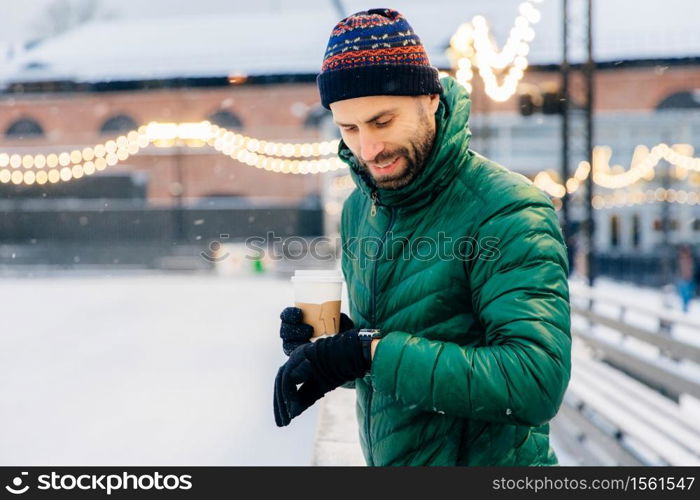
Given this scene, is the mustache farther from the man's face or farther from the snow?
the snow

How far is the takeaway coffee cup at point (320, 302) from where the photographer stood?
1361mm

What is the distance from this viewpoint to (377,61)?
47.6 inches

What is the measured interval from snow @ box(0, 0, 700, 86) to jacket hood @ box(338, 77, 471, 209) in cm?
2257

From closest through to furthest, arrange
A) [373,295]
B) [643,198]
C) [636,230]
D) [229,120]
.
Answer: [373,295] < [643,198] < [636,230] < [229,120]

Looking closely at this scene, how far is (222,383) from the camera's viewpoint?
20.2ft

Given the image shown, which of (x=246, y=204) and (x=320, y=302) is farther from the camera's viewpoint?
(x=246, y=204)

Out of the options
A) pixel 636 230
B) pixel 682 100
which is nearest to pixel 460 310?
pixel 636 230

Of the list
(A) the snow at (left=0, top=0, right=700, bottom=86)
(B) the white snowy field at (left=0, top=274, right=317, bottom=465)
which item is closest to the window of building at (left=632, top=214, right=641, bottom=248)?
(A) the snow at (left=0, top=0, right=700, bottom=86)

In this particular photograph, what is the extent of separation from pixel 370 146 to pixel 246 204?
2454 cm

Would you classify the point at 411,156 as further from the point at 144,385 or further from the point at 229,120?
the point at 229,120

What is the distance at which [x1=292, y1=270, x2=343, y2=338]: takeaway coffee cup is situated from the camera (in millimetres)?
1361

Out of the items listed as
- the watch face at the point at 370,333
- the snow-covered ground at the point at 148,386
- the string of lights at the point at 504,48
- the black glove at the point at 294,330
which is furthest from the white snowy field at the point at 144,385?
the string of lights at the point at 504,48

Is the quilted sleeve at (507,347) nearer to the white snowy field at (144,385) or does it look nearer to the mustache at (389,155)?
the mustache at (389,155)

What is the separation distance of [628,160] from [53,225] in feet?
72.4
